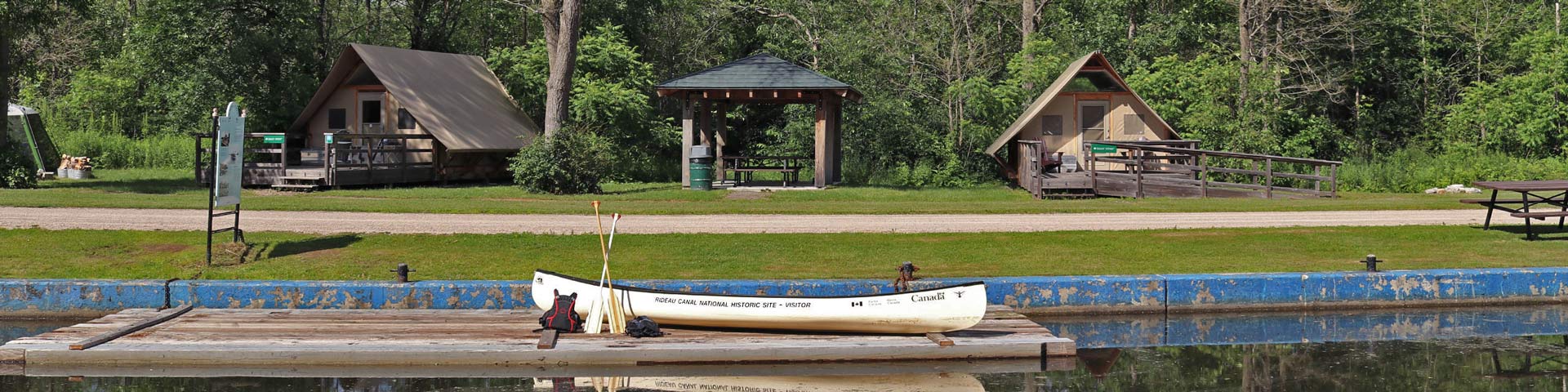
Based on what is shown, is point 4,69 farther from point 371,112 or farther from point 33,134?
point 371,112

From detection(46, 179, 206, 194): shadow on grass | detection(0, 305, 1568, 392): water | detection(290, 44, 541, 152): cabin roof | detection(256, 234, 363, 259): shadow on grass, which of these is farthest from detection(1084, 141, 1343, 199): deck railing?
detection(46, 179, 206, 194): shadow on grass

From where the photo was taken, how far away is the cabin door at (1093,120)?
3906 cm

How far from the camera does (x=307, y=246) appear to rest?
1903cm

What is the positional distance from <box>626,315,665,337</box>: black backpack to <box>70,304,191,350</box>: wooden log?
5.07 metres

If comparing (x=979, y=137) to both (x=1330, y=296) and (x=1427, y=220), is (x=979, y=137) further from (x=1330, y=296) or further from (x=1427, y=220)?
(x=1330, y=296)

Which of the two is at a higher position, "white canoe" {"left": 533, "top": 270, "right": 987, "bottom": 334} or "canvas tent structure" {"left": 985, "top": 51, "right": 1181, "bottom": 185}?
"canvas tent structure" {"left": 985, "top": 51, "right": 1181, "bottom": 185}

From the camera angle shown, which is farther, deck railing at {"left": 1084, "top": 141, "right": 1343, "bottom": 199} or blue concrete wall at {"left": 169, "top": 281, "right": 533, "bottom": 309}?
deck railing at {"left": 1084, "top": 141, "right": 1343, "bottom": 199}

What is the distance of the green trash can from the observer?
32094 mm

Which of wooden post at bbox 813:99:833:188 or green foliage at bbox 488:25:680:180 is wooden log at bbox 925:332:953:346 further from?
green foliage at bbox 488:25:680:180

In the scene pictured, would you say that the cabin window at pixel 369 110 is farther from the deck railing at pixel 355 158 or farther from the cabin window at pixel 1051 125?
the cabin window at pixel 1051 125

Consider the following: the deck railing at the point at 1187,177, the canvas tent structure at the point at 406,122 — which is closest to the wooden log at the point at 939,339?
the deck railing at the point at 1187,177

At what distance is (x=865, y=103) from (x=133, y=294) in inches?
1084

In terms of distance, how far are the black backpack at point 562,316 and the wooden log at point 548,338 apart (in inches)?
2.8

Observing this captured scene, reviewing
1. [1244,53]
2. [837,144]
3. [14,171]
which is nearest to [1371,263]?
[837,144]
